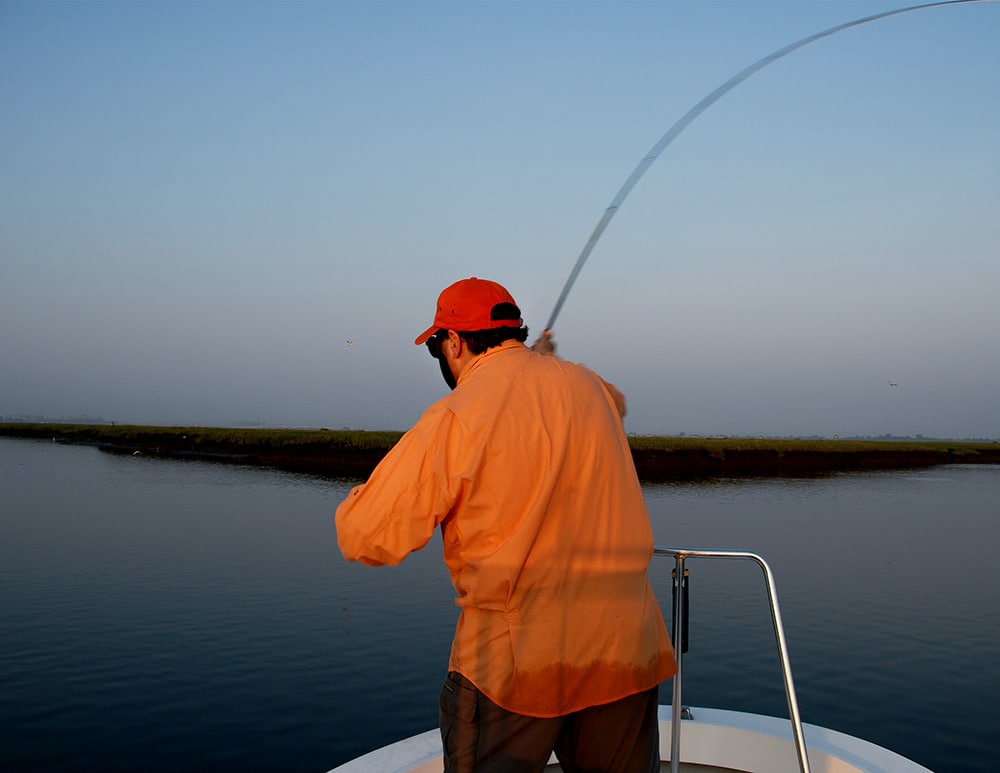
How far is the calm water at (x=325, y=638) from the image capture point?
6918 mm

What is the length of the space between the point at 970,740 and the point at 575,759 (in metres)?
6.84

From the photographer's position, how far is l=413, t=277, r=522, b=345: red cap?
1.98 m

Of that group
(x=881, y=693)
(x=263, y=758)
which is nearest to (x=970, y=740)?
(x=881, y=693)

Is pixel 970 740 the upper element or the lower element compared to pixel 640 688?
lower

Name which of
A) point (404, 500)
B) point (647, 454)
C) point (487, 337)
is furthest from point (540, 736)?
point (647, 454)

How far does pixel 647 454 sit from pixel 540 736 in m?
39.9

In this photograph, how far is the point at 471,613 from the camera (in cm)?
183

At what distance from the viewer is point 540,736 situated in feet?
5.97

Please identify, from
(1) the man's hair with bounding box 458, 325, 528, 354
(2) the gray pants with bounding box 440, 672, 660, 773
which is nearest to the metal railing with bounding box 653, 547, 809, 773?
(2) the gray pants with bounding box 440, 672, 660, 773

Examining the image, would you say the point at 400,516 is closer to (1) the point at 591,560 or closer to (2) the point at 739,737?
(1) the point at 591,560

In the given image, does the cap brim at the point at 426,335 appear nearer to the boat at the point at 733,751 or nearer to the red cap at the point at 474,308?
the red cap at the point at 474,308

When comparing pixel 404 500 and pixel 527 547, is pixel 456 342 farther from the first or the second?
pixel 527 547

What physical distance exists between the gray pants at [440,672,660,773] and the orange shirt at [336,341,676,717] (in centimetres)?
4

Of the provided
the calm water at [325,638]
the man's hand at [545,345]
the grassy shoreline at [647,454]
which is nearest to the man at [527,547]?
the man's hand at [545,345]
